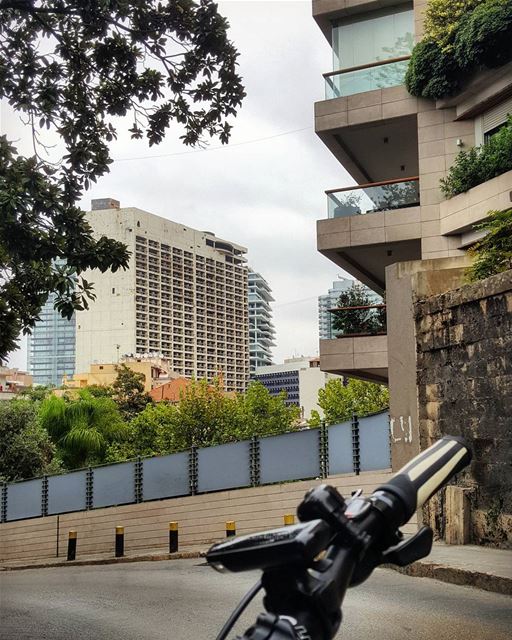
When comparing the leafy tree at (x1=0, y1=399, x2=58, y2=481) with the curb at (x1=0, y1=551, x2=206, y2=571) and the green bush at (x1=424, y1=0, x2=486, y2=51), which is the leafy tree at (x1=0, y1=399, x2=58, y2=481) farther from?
the green bush at (x1=424, y1=0, x2=486, y2=51)

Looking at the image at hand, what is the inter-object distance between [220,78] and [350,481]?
916 centimetres

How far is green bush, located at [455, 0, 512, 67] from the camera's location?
18.5 metres

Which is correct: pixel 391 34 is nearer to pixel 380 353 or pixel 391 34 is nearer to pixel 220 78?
pixel 380 353

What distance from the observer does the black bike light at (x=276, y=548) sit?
1.34 metres

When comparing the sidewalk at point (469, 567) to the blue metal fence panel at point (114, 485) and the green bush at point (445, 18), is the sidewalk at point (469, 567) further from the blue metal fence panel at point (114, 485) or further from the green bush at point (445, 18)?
the green bush at point (445, 18)

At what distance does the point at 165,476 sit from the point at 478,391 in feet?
34.8

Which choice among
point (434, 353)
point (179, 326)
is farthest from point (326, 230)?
point (179, 326)

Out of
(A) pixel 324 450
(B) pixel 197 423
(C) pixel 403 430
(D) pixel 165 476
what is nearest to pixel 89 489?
(D) pixel 165 476

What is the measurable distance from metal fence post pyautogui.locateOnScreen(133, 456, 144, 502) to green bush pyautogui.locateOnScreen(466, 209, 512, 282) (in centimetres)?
1105

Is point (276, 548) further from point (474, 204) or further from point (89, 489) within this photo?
point (89, 489)

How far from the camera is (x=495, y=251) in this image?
1270 cm

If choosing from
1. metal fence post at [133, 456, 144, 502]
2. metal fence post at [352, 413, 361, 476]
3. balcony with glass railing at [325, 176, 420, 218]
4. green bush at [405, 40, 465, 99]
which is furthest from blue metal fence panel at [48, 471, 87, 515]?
green bush at [405, 40, 465, 99]

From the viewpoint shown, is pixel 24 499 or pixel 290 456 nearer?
pixel 290 456

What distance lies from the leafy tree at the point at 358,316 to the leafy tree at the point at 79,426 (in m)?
21.4
